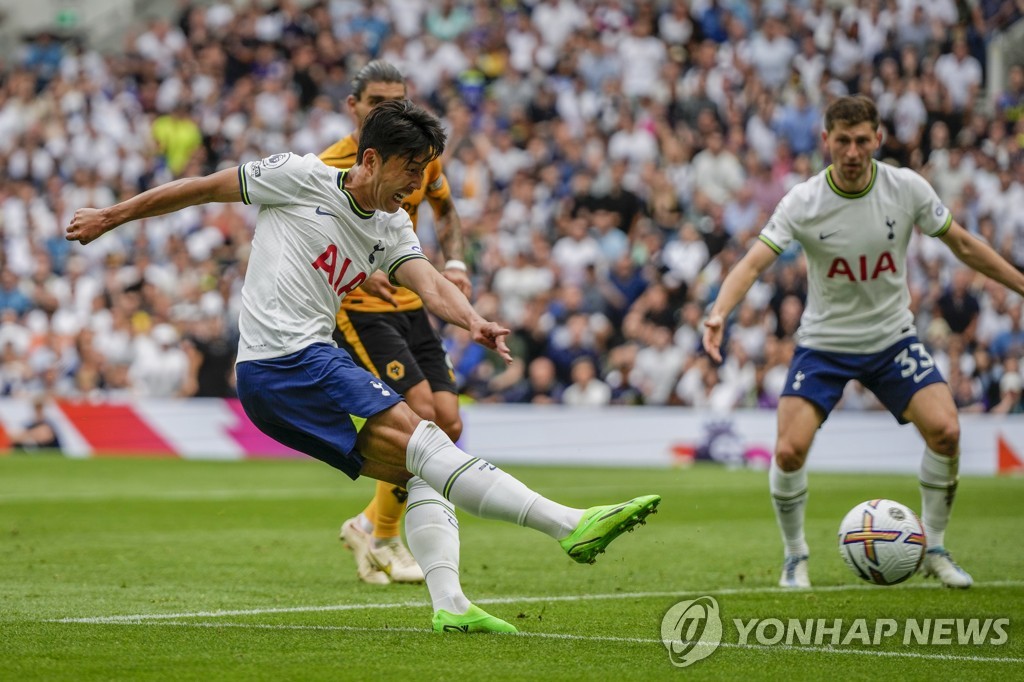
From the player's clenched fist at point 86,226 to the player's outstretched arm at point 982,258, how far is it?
4864 millimetres

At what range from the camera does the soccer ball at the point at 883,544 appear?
7867mm

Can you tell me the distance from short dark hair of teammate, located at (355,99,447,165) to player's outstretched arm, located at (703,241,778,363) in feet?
6.99

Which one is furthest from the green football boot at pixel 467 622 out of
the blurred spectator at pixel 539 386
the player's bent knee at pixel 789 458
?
the blurred spectator at pixel 539 386

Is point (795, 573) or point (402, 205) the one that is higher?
point (402, 205)

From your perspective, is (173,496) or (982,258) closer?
(982,258)

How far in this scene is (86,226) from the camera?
6562 mm

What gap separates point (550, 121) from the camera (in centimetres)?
2581

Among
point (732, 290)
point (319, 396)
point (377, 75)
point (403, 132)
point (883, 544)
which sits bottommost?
point (883, 544)

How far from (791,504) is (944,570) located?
37.8 inches

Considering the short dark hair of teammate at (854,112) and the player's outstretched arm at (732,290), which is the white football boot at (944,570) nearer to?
the player's outstretched arm at (732,290)

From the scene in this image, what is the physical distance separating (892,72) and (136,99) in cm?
1468

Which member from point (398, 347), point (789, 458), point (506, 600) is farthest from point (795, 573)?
point (398, 347)

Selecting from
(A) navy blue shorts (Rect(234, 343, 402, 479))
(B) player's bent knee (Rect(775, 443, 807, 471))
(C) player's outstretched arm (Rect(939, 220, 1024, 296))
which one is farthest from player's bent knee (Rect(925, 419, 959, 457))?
(A) navy blue shorts (Rect(234, 343, 402, 479))

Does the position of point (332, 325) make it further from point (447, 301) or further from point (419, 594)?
point (419, 594)
